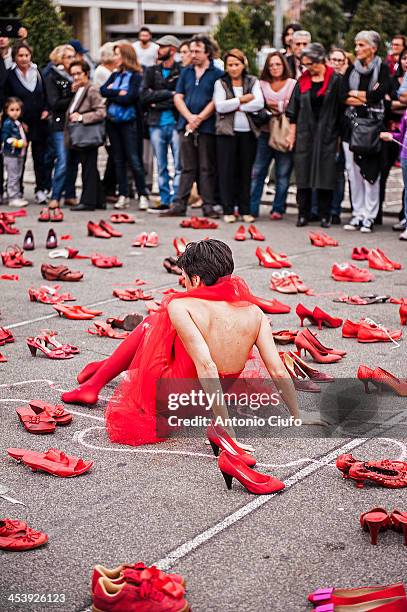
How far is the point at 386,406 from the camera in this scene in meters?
5.54

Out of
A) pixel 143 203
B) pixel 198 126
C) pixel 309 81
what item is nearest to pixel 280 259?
pixel 309 81

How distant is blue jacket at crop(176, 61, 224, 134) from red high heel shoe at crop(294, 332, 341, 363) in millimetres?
6542

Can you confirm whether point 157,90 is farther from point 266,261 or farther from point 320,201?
point 266,261

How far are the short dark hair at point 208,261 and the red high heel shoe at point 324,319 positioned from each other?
245 cm

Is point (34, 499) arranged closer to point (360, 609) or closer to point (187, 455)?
point (187, 455)

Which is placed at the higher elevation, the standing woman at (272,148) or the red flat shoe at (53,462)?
the standing woman at (272,148)

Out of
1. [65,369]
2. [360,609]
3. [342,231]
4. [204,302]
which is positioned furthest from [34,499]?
[342,231]

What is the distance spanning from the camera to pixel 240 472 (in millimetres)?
4398

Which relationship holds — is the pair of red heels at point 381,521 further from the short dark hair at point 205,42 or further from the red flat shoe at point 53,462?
the short dark hair at point 205,42

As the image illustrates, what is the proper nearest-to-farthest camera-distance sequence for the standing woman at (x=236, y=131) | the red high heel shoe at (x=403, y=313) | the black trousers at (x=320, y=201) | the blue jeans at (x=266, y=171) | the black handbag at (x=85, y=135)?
the red high heel shoe at (x=403, y=313) → the standing woman at (x=236, y=131) → the black trousers at (x=320, y=201) → the blue jeans at (x=266, y=171) → the black handbag at (x=85, y=135)

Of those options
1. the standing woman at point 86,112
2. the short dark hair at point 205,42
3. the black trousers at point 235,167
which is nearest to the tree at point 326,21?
the standing woman at point 86,112

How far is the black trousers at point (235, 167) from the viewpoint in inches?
489

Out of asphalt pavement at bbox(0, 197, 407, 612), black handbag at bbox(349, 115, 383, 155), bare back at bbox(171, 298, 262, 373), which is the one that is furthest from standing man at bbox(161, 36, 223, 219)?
bare back at bbox(171, 298, 262, 373)

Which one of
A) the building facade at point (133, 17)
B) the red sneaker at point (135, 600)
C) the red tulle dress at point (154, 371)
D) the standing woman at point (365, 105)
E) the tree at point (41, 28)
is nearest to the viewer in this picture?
the red sneaker at point (135, 600)
